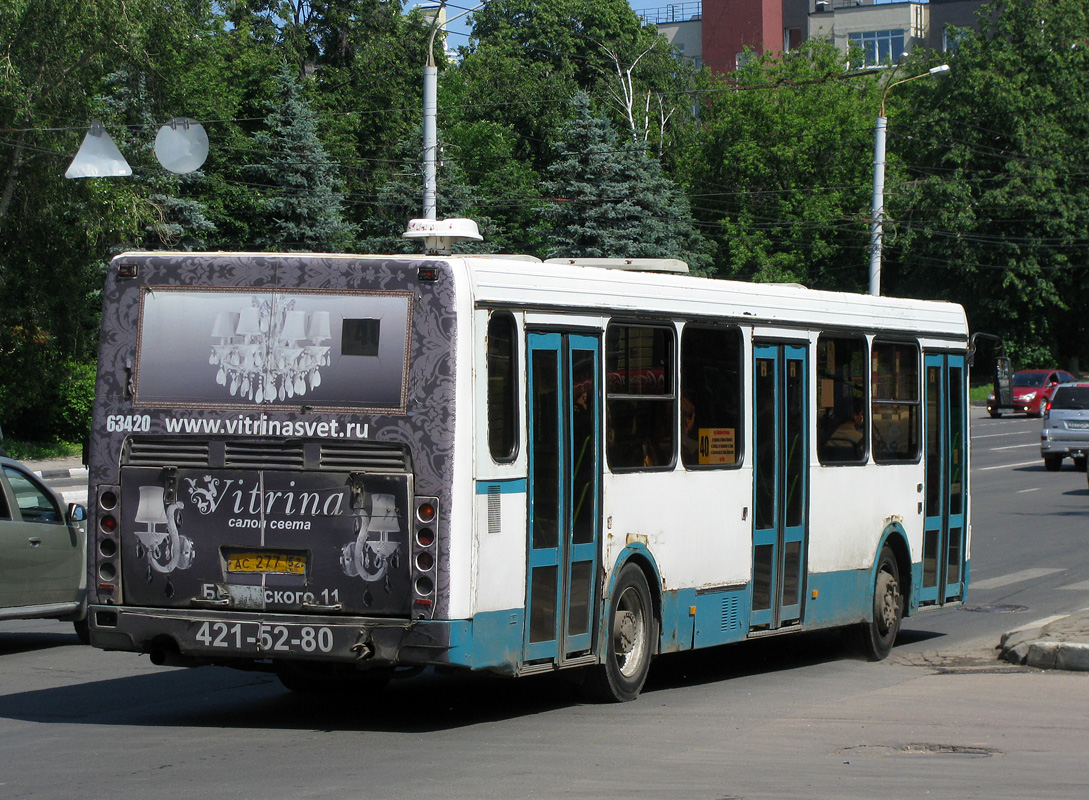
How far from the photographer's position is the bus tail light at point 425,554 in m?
8.13

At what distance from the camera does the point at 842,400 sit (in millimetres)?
12180

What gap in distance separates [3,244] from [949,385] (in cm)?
2805

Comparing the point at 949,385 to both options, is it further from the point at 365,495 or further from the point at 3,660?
the point at 3,660

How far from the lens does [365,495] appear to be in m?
8.31

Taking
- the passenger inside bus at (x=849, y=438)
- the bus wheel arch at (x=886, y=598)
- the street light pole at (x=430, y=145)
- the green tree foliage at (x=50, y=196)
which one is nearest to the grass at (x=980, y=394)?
the green tree foliage at (x=50, y=196)

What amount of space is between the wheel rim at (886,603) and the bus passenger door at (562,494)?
4.22 m

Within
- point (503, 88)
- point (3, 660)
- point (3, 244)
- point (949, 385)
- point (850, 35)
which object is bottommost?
point (3, 660)

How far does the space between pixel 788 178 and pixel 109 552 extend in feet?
246

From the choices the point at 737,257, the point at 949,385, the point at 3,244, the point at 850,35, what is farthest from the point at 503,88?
the point at 949,385

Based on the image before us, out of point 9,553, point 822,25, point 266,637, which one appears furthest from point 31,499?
point 822,25

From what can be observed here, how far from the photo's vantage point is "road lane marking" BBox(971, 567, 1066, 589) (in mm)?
17547

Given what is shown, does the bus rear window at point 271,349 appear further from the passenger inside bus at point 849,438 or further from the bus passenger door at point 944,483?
the bus passenger door at point 944,483

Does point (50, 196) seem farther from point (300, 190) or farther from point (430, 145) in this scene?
point (430, 145)

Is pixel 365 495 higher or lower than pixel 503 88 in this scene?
lower
